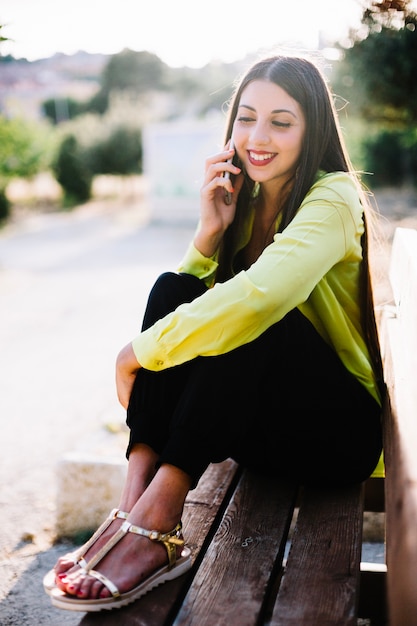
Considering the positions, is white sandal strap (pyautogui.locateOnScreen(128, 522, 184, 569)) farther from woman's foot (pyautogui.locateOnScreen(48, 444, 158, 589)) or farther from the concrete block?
the concrete block

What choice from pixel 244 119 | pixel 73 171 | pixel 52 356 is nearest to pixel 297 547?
pixel 244 119

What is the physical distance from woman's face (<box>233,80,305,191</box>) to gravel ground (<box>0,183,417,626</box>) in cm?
64

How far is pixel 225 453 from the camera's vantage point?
193 cm

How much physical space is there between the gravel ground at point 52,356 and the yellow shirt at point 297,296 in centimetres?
62

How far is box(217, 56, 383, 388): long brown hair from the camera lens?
7.60 feet

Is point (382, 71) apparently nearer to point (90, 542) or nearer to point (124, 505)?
point (124, 505)

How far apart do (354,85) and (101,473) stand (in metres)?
→ 10.3

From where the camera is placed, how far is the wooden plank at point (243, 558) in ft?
5.36

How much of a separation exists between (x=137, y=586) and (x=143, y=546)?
11 cm

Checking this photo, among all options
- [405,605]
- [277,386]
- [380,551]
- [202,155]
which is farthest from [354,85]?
[405,605]

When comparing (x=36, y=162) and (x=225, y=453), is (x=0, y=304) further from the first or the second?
(x=36, y=162)

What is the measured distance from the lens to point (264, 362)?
6.28 ft

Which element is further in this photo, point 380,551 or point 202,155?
point 202,155

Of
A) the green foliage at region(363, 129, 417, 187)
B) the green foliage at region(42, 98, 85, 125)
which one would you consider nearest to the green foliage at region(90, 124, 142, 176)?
the green foliage at region(363, 129, 417, 187)
